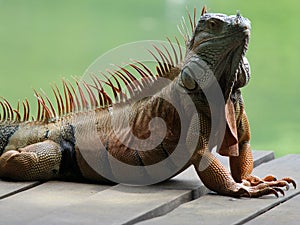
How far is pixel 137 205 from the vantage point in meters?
3.46

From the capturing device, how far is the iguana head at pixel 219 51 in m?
3.67

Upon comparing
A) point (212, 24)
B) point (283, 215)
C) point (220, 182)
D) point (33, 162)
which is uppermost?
point (212, 24)

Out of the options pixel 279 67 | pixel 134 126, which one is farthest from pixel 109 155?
pixel 279 67

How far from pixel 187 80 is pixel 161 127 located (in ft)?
0.77

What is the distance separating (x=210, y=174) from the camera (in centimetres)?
374

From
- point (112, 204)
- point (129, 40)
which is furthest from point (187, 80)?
point (129, 40)

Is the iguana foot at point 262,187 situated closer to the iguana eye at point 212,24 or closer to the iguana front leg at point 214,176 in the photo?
the iguana front leg at point 214,176

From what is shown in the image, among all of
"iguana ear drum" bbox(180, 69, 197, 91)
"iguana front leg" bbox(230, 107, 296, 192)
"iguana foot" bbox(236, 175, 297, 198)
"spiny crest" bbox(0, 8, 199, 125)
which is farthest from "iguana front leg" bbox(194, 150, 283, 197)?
"spiny crest" bbox(0, 8, 199, 125)

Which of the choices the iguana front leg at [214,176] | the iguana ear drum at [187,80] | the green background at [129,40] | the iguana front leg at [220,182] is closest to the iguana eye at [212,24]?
the iguana ear drum at [187,80]

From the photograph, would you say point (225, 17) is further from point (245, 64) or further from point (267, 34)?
point (267, 34)

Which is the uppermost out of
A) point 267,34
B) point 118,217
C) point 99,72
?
point 267,34

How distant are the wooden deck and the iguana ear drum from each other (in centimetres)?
37

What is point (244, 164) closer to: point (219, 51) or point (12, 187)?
point (219, 51)

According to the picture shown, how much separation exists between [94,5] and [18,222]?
827cm
